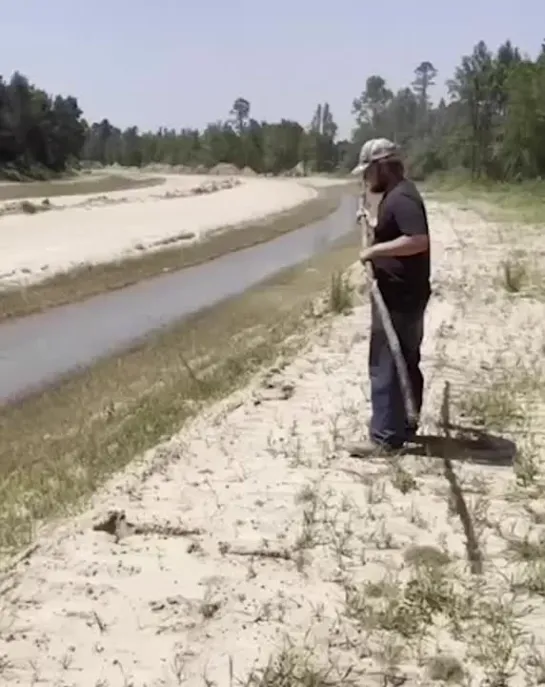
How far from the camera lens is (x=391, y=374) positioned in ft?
22.1

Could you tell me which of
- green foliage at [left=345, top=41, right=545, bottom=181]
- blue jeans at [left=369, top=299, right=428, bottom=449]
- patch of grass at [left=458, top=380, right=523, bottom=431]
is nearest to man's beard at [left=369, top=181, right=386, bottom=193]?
blue jeans at [left=369, top=299, right=428, bottom=449]

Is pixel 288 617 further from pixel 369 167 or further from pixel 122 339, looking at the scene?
pixel 122 339

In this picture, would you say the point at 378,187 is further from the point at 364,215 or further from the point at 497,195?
the point at 497,195

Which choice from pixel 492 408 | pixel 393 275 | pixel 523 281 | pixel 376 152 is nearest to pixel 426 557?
pixel 393 275

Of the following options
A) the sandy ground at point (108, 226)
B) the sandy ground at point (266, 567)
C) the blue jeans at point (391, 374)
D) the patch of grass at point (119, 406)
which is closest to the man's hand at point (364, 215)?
the blue jeans at point (391, 374)

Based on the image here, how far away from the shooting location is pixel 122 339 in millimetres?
15500

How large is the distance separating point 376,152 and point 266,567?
265 cm

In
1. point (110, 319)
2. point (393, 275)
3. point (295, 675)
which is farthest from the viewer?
point (110, 319)

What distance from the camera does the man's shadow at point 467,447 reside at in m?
6.86

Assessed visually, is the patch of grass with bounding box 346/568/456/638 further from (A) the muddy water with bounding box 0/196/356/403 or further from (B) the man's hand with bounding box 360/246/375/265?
Answer: (A) the muddy water with bounding box 0/196/356/403

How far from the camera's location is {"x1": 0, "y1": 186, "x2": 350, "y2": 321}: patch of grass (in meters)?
18.7

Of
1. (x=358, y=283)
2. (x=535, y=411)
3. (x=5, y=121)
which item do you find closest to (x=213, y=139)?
(x=5, y=121)

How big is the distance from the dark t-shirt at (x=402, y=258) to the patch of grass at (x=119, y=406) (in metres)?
2.03

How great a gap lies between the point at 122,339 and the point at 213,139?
372 ft
